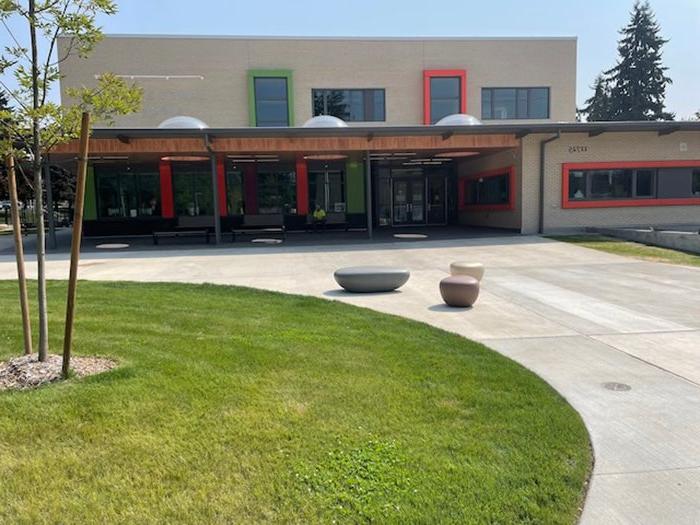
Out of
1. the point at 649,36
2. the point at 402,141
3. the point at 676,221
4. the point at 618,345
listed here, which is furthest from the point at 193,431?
the point at 649,36

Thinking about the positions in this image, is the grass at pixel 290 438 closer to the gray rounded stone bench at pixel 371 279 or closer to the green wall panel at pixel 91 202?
the gray rounded stone bench at pixel 371 279

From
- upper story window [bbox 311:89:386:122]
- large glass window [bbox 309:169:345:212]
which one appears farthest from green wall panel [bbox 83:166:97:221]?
upper story window [bbox 311:89:386:122]

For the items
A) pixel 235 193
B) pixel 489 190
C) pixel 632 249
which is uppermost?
pixel 235 193

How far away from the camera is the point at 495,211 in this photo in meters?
24.4

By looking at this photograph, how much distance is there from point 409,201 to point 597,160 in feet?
37.8

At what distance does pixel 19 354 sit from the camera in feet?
17.6

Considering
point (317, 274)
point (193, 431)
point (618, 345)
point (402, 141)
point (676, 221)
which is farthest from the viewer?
point (676, 221)

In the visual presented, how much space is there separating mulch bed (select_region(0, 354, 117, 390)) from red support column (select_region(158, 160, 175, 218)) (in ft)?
75.9

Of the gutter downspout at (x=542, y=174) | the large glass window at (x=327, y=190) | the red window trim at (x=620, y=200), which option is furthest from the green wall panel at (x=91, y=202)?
the red window trim at (x=620, y=200)

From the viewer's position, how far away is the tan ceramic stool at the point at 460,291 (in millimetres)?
8359

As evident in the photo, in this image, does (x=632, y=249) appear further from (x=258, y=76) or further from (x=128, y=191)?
(x=128, y=191)

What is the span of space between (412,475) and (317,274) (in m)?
9.38

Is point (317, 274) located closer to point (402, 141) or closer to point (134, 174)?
point (402, 141)

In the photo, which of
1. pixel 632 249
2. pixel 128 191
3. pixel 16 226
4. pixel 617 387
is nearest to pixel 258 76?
pixel 128 191
